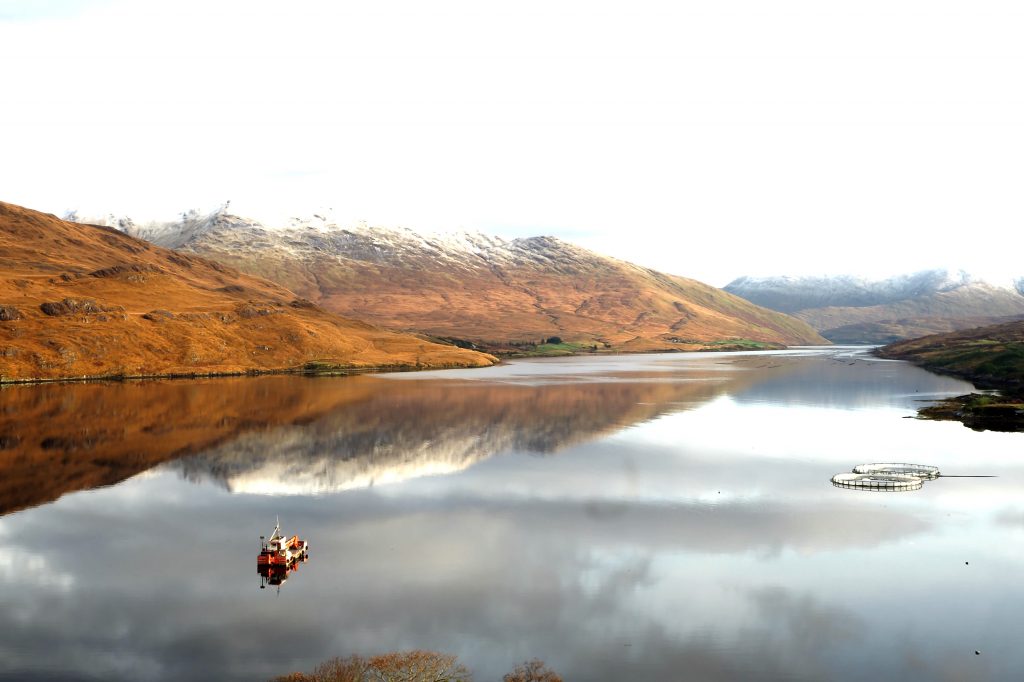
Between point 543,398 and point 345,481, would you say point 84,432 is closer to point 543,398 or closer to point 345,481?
point 345,481

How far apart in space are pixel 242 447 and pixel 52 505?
84.4 ft

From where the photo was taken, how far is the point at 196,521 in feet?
Answer: 176

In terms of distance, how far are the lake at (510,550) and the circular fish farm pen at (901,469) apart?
5.82 ft

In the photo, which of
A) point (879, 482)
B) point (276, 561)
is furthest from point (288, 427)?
point (879, 482)

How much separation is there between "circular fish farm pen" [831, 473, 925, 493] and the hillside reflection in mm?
31385

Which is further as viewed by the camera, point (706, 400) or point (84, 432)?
point (706, 400)

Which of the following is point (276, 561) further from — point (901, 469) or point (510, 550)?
point (901, 469)

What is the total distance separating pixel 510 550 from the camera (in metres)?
46.9

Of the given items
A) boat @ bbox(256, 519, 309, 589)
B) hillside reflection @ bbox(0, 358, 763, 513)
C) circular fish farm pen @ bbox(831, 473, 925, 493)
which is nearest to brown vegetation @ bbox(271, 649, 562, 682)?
boat @ bbox(256, 519, 309, 589)

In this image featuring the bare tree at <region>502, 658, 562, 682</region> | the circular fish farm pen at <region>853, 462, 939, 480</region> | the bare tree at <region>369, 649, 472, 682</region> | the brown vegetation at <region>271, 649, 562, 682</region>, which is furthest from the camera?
the circular fish farm pen at <region>853, 462, 939, 480</region>

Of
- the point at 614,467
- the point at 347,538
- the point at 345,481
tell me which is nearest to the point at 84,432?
the point at 345,481

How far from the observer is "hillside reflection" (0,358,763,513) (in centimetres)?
7019

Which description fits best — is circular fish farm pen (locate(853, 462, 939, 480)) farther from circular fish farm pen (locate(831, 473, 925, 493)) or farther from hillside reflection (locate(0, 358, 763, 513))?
hillside reflection (locate(0, 358, 763, 513))

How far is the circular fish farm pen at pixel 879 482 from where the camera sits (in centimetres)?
6525
